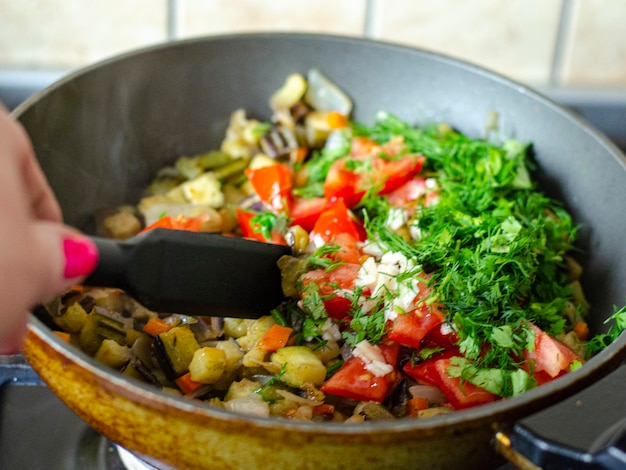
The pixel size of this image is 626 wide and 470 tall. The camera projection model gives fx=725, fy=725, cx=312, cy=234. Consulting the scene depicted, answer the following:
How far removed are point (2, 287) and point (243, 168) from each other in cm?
84

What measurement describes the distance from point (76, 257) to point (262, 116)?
85 centimetres

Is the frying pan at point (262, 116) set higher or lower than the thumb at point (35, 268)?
lower

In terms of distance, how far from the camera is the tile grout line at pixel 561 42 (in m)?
1.56

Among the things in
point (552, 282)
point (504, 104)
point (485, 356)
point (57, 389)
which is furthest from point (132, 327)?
point (504, 104)

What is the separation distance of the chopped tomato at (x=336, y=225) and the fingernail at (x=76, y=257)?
517 millimetres

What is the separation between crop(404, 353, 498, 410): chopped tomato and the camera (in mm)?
846

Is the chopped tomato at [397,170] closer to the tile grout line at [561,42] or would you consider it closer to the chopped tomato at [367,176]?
the chopped tomato at [367,176]

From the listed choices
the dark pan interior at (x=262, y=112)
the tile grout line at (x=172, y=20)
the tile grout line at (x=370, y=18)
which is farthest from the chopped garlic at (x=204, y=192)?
the tile grout line at (x=370, y=18)

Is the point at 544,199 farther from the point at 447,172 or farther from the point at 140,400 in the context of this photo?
the point at 140,400

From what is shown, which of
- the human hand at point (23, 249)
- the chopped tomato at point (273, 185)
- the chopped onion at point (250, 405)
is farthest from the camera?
the chopped tomato at point (273, 185)

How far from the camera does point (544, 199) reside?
3.67 ft

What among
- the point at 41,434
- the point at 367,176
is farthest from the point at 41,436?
the point at 367,176

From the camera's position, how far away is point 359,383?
88cm

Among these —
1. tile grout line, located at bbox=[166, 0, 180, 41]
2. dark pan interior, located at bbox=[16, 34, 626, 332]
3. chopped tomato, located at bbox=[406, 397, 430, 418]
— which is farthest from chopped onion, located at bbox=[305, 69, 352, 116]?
chopped tomato, located at bbox=[406, 397, 430, 418]
